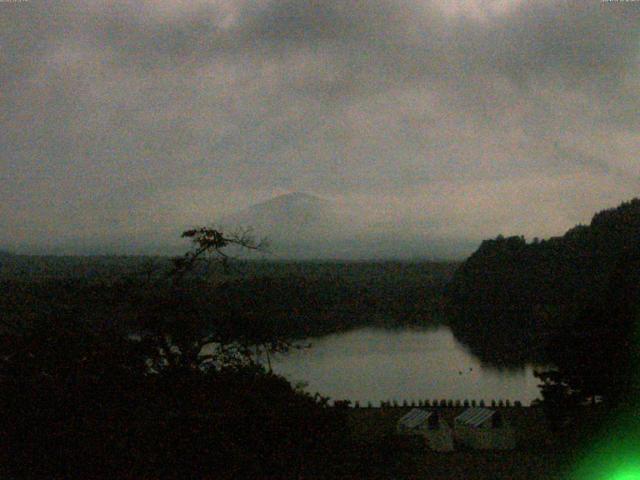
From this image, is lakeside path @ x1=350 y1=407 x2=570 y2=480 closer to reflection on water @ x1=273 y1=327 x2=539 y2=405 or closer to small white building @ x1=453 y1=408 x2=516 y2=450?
small white building @ x1=453 y1=408 x2=516 y2=450

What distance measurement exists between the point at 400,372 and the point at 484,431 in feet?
44.7

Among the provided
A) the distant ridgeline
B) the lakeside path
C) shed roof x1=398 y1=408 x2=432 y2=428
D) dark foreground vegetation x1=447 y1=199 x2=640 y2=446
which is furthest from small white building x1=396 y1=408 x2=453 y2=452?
the distant ridgeline

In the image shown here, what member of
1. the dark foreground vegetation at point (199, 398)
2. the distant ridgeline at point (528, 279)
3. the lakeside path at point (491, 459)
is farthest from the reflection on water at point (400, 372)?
the lakeside path at point (491, 459)

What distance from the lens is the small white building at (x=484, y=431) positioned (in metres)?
10.9

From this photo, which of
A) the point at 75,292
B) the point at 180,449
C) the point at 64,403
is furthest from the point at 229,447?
the point at 75,292

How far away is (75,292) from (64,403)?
3.54 meters

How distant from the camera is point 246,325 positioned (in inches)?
303

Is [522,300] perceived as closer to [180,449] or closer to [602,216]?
[602,216]

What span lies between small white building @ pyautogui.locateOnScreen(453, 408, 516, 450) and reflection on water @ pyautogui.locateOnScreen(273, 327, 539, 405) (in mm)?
6541

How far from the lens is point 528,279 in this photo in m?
40.6

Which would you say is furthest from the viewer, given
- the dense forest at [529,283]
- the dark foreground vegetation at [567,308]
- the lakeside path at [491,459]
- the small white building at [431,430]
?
the dense forest at [529,283]

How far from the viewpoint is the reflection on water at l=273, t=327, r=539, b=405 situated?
67.3ft

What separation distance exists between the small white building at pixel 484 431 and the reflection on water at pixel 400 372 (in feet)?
21.5

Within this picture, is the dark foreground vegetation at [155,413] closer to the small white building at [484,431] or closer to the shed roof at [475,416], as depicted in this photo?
the small white building at [484,431]
